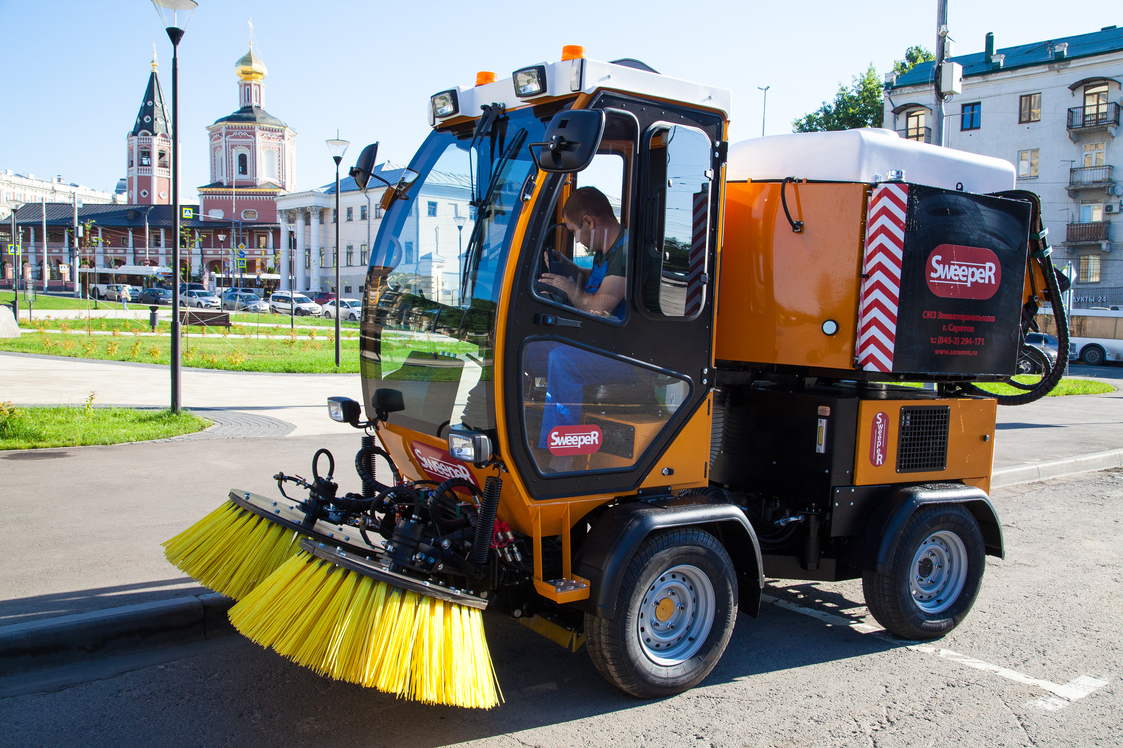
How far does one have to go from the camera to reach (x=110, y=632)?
430cm

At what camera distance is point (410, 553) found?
3574 mm

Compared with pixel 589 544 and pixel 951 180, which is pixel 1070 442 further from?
pixel 589 544

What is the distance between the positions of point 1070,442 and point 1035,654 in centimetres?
1012

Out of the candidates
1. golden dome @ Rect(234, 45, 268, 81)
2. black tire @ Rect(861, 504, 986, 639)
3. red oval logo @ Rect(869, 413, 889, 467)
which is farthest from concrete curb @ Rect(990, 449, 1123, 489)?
golden dome @ Rect(234, 45, 268, 81)

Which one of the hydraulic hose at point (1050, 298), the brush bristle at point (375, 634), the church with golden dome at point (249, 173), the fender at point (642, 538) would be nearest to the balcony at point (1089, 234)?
the hydraulic hose at point (1050, 298)

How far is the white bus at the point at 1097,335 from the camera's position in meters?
39.5

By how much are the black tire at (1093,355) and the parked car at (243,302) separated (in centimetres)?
5225

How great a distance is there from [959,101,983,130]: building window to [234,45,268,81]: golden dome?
84494mm

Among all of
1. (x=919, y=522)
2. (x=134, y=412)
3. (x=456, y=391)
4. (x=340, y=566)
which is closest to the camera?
(x=340, y=566)

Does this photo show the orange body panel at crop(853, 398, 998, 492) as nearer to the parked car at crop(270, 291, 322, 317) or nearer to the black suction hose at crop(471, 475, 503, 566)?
the black suction hose at crop(471, 475, 503, 566)

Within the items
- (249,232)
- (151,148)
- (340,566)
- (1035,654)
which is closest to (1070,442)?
(1035,654)

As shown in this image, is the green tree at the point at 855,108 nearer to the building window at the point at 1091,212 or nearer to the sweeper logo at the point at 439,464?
the building window at the point at 1091,212

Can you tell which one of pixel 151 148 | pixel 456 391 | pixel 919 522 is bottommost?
pixel 919 522

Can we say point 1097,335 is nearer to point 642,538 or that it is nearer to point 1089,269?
point 1089,269
